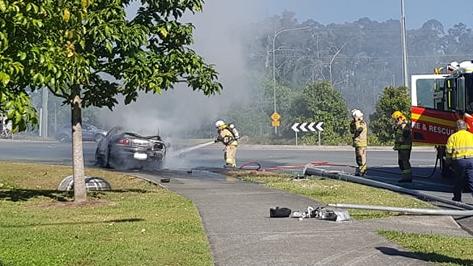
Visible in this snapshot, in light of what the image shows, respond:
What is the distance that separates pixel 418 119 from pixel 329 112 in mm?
28253

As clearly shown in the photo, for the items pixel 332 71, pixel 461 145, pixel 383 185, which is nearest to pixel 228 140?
pixel 383 185

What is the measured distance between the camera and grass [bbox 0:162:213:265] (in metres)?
7.04

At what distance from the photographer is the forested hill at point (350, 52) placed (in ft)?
224

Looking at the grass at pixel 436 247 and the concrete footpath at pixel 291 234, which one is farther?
the concrete footpath at pixel 291 234

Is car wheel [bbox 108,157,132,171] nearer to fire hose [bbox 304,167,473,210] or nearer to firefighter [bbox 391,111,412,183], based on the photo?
fire hose [bbox 304,167,473,210]

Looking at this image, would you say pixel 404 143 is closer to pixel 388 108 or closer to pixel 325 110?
pixel 388 108

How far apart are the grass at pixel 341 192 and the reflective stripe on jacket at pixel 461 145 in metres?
0.97

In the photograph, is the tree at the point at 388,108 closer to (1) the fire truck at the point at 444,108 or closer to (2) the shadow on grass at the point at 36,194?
(1) the fire truck at the point at 444,108

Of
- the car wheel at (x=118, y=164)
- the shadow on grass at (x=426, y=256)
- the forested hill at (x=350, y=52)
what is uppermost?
the forested hill at (x=350, y=52)

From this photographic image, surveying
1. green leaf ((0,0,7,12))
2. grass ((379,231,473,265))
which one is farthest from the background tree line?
green leaf ((0,0,7,12))

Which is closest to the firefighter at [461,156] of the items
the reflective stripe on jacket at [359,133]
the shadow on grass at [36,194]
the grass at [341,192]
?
the grass at [341,192]

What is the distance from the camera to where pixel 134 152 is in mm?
20281

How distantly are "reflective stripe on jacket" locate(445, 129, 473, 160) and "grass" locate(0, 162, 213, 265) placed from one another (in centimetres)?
442

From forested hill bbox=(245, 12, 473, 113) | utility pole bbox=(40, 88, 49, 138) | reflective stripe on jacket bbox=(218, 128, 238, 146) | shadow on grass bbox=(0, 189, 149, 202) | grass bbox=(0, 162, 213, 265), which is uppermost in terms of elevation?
forested hill bbox=(245, 12, 473, 113)
